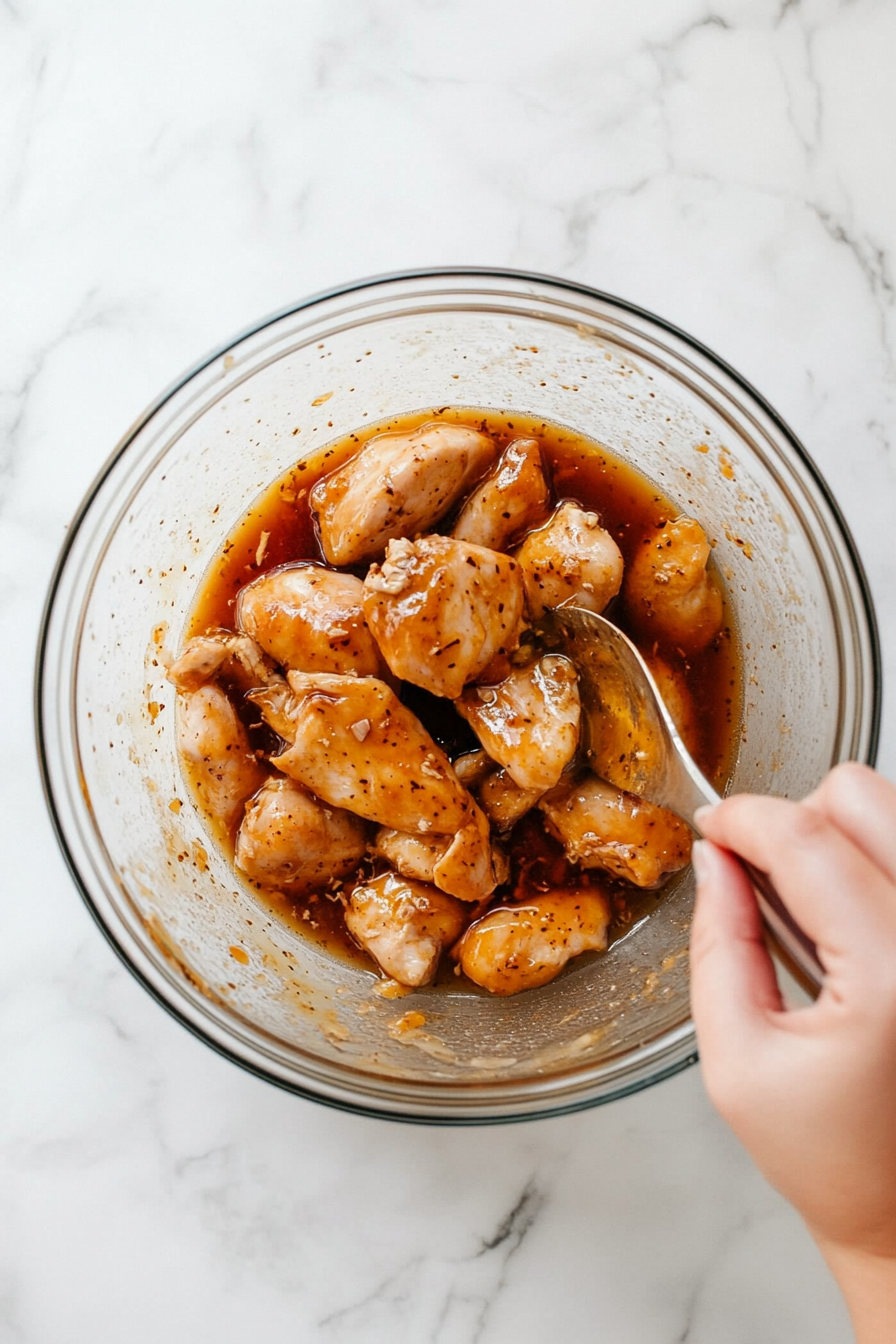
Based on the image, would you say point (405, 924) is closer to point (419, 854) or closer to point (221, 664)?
point (419, 854)

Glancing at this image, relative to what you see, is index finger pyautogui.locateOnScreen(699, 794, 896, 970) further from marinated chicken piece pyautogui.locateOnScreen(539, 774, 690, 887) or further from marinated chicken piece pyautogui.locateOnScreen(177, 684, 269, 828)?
marinated chicken piece pyautogui.locateOnScreen(177, 684, 269, 828)

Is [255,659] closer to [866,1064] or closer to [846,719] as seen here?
[846,719]

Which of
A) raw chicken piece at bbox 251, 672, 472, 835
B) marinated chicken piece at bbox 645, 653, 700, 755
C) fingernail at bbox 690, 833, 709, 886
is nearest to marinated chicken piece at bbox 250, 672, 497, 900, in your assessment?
raw chicken piece at bbox 251, 672, 472, 835

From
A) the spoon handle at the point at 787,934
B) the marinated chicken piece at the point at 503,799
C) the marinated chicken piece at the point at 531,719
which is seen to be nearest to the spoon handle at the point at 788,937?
the spoon handle at the point at 787,934

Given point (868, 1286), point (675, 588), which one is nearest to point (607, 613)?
point (675, 588)

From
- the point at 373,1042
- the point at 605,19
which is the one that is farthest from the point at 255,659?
the point at 605,19

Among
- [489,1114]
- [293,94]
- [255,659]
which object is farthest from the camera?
[293,94]
